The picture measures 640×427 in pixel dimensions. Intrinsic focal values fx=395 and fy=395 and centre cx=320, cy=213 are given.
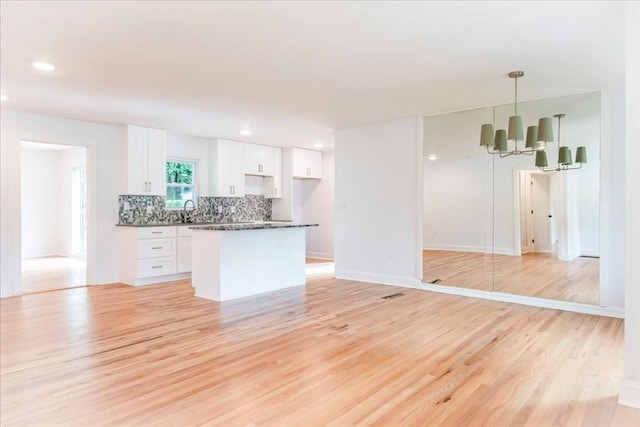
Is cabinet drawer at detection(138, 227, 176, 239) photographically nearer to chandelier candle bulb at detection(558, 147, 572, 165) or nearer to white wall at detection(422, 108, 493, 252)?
white wall at detection(422, 108, 493, 252)

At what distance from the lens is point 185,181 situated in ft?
24.3

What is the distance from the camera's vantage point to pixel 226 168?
7.62 meters

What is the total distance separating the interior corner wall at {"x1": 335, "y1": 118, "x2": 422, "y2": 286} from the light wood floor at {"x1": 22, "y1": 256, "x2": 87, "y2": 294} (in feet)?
14.1

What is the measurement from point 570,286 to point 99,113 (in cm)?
646

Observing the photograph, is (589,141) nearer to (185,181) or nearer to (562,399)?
(562,399)

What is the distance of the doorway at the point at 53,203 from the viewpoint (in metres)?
9.30

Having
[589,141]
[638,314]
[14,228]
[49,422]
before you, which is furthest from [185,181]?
[638,314]

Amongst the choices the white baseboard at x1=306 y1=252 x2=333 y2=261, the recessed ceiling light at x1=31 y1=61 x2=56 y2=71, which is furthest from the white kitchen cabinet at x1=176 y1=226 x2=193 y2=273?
the white baseboard at x1=306 y1=252 x2=333 y2=261

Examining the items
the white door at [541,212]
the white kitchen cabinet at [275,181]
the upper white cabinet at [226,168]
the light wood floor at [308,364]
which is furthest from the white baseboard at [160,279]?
the white door at [541,212]

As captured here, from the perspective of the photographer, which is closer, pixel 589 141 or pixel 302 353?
pixel 302 353

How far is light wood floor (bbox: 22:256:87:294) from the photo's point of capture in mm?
6075

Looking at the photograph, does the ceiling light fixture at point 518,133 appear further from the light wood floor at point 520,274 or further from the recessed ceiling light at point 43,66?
the recessed ceiling light at point 43,66

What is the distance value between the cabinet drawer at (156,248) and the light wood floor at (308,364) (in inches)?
50.6

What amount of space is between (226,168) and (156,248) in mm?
2148
